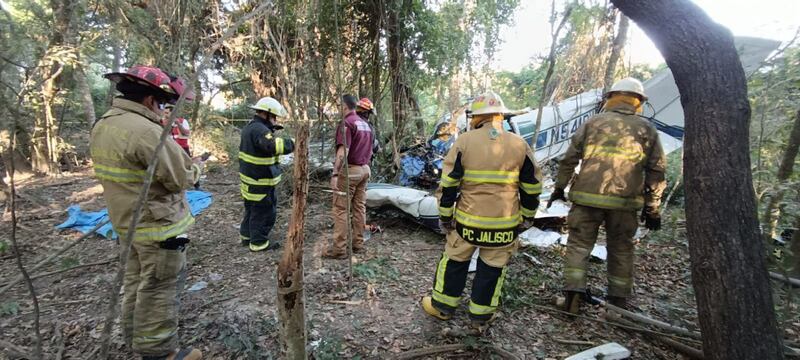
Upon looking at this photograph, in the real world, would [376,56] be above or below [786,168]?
above

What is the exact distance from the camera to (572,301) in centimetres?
317

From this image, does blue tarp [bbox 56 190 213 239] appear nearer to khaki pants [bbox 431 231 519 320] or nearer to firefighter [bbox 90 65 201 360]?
firefighter [bbox 90 65 201 360]

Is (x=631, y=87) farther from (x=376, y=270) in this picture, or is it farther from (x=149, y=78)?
(x=149, y=78)

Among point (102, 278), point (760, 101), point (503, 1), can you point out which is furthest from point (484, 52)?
point (102, 278)

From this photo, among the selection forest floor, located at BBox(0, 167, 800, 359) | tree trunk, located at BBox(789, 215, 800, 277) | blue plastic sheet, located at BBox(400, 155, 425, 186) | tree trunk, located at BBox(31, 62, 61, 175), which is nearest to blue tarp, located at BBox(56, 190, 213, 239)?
forest floor, located at BBox(0, 167, 800, 359)

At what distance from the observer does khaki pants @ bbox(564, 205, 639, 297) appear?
3.16 m

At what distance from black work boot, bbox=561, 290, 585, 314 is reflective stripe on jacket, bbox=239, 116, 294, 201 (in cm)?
333

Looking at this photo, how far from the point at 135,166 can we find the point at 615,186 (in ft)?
11.9

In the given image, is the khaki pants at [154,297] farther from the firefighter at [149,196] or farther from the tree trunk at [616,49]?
the tree trunk at [616,49]

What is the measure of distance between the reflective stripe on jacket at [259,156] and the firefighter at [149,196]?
62.5 inches

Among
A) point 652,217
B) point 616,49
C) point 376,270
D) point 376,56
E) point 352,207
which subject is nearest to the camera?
point 652,217

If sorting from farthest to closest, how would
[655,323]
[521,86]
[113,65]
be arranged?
[521,86] → [113,65] → [655,323]

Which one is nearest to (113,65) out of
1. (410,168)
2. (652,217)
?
(410,168)

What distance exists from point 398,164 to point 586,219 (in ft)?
12.3
